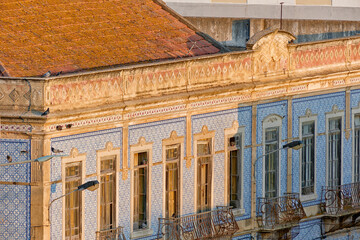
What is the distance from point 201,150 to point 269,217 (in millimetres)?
3276

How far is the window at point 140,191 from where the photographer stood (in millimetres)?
49125

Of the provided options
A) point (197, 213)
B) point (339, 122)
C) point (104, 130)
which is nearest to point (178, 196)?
point (197, 213)

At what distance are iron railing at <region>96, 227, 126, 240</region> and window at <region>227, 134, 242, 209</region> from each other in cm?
547

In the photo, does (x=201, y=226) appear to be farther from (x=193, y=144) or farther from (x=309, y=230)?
(x=309, y=230)

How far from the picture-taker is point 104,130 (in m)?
47.7

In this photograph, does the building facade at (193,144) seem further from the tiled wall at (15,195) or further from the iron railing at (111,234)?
the iron railing at (111,234)

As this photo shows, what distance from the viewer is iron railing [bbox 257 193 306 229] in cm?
5344

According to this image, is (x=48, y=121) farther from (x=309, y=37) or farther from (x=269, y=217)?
(x=309, y=37)

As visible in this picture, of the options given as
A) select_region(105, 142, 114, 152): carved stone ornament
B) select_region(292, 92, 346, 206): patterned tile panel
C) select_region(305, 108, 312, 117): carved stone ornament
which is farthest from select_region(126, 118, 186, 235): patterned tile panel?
select_region(305, 108, 312, 117): carved stone ornament

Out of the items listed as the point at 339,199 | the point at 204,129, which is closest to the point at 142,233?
the point at 204,129

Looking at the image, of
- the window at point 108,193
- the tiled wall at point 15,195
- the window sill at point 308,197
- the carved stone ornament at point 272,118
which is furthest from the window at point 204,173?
the tiled wall at point 15,195

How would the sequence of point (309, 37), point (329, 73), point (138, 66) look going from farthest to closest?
point (309, 37) → point (329, 73) → point (138, 66)

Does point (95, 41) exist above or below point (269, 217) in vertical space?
above

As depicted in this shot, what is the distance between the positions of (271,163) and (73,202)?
9.22 metres
